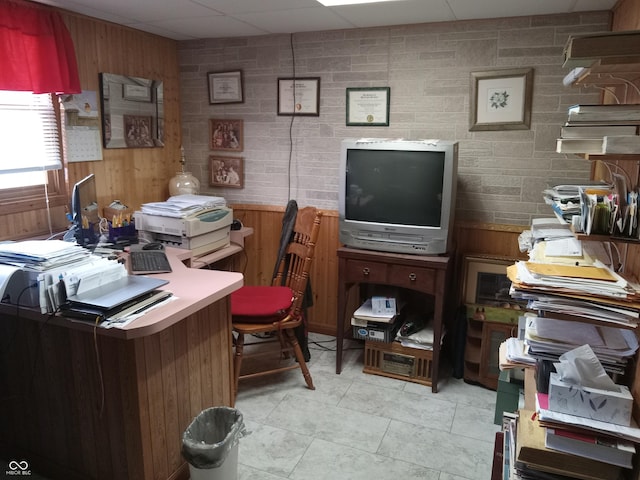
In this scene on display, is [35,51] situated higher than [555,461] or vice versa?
[35,51]

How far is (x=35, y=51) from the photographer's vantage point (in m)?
2.67

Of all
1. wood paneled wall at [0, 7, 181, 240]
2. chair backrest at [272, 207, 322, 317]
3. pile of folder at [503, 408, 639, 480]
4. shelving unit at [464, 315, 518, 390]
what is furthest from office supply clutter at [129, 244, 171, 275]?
shelving unit at [464, 315, 518, 390]

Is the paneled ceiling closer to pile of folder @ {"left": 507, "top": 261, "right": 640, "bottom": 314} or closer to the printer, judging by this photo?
the printer

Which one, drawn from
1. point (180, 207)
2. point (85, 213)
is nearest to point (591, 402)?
point (180, 207)

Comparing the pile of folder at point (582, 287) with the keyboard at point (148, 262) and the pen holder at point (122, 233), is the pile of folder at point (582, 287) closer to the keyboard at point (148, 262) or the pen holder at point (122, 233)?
the keyboard at point (148, 262)

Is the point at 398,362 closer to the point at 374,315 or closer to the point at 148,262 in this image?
the point at 374,315

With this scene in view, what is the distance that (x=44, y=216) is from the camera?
2920 mm

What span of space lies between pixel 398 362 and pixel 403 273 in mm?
608

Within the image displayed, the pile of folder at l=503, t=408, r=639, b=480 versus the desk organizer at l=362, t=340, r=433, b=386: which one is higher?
the pile of folder at l=503, t=408, r=639, b=480

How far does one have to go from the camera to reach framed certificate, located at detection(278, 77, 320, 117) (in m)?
3.54

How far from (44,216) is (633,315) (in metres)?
2.95

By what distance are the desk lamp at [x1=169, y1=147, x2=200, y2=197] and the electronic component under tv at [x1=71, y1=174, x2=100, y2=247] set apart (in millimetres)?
843

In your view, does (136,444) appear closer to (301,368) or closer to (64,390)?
(64,390)

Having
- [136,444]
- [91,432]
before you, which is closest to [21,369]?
[91,432]
